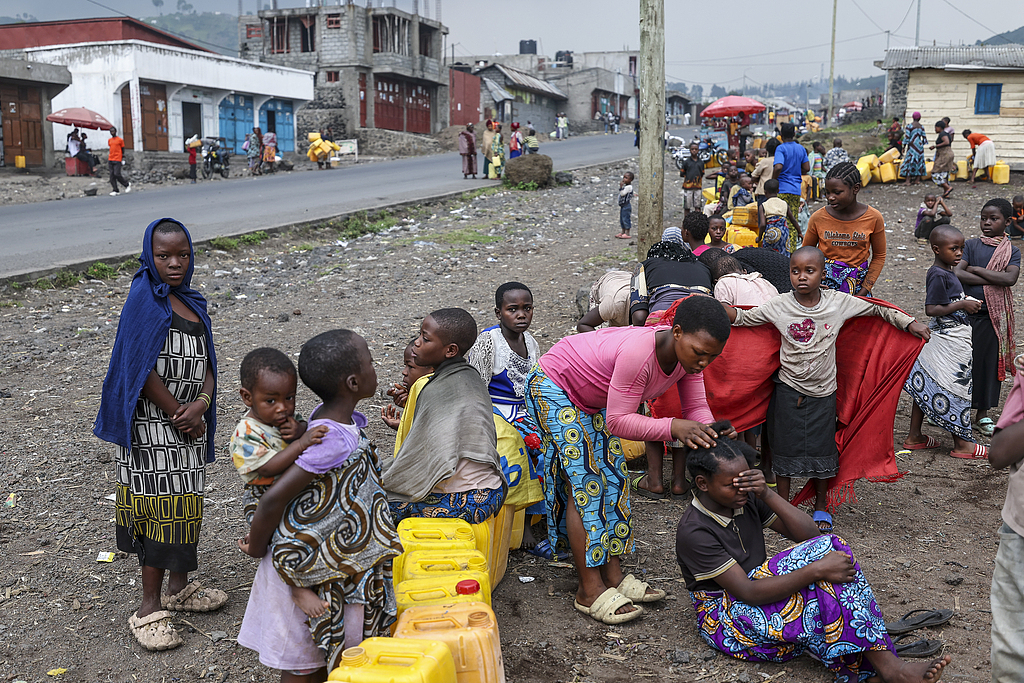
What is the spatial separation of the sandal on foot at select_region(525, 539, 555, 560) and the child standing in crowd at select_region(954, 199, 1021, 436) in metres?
3.31

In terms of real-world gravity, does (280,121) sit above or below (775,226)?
above

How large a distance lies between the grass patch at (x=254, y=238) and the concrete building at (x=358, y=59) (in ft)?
87.0

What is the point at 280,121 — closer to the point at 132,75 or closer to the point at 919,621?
the point at 132,75

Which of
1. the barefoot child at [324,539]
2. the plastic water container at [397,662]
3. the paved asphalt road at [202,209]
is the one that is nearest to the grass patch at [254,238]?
the paved asphalt road at [202,209]

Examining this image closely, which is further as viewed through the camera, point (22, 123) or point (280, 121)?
point (280, 121)

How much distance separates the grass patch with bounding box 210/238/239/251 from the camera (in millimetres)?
10336

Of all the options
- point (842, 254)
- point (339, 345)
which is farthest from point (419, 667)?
point (842, 254)

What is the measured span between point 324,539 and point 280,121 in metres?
34.7

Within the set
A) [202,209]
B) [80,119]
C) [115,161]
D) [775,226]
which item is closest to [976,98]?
[775,226]

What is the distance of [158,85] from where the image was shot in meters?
27.5

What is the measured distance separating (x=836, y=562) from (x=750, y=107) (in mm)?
21544

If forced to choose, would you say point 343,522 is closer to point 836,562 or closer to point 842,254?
point 836,562

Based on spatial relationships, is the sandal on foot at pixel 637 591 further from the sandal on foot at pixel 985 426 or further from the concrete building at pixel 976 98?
the concrete building at pixel 976 98

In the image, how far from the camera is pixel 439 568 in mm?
2957
